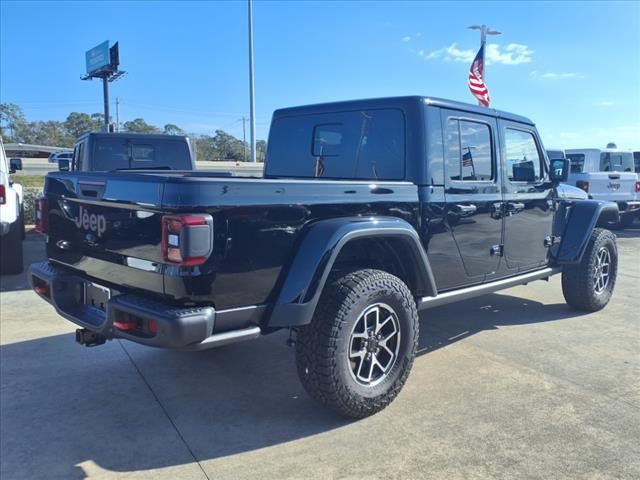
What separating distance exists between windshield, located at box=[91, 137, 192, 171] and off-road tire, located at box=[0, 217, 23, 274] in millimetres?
1285

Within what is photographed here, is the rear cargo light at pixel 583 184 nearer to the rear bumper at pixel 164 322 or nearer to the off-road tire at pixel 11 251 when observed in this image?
the off-road tire at pixel 11 251

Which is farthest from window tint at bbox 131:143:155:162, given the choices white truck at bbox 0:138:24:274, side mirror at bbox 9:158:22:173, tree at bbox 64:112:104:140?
tree at bbox 64:112:104:140

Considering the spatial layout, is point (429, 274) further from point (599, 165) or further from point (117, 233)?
point (599, 165)

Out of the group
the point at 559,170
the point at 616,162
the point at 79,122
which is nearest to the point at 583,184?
the point at 616,162

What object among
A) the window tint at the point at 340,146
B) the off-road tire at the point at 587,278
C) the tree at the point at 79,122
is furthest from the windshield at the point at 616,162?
the tree at the point at 79,122

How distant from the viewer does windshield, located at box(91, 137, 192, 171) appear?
739 cm

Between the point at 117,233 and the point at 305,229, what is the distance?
3.28ft

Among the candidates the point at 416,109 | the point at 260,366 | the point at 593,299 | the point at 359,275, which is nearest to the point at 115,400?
the point at 260,366

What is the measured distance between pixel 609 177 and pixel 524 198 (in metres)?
9.77

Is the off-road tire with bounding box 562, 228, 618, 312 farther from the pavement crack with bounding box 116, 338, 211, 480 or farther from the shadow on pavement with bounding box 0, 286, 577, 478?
the pavement crack with bounding box 116, 338, 211, 480

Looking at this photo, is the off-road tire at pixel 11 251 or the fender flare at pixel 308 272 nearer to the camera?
the fender flare at pixel 308 272

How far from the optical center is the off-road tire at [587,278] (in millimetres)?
5355

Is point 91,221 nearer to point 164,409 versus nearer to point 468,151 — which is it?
point 164,409

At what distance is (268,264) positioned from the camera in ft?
9.14
